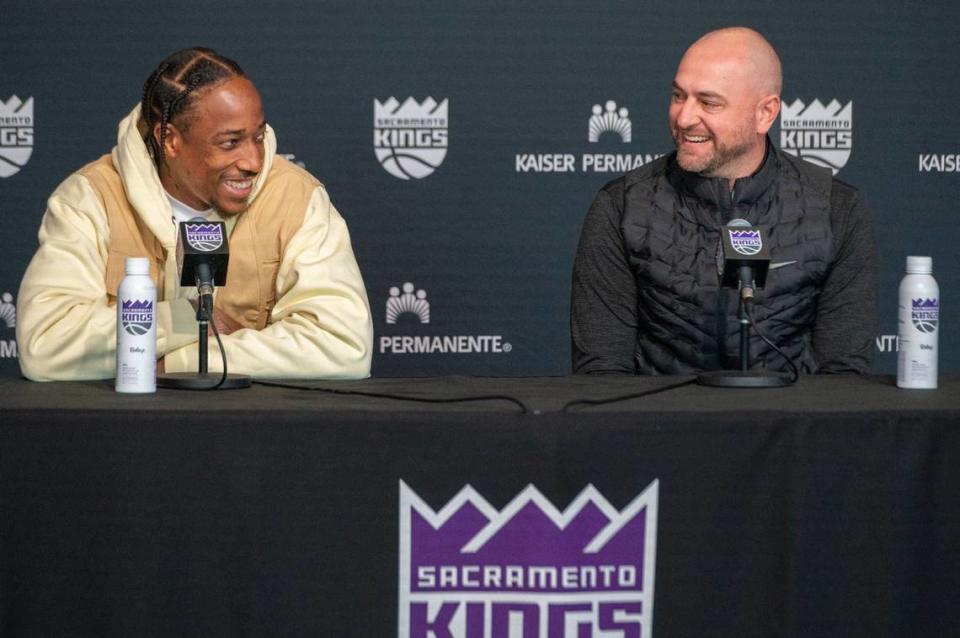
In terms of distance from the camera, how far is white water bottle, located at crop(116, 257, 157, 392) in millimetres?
1810

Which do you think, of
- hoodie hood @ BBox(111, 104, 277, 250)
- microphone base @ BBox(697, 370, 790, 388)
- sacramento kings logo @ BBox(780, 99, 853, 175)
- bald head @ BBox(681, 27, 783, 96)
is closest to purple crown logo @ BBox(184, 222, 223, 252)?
hoodie hood @ BBox(111, 104, 277, 250)

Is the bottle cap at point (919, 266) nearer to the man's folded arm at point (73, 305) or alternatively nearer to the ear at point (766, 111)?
the ear at point (766, 111)

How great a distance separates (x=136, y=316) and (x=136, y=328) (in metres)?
0.02

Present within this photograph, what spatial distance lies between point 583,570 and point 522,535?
0.09 metres

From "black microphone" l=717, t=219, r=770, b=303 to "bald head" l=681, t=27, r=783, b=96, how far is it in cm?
81

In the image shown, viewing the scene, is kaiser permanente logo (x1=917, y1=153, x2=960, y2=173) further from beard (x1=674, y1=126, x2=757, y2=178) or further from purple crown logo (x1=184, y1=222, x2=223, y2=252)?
purple crown logo (x1=184, y1=222, x2=223, y2=252)

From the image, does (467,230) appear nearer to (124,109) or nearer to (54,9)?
(124,109)

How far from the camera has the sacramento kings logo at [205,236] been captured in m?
1.88

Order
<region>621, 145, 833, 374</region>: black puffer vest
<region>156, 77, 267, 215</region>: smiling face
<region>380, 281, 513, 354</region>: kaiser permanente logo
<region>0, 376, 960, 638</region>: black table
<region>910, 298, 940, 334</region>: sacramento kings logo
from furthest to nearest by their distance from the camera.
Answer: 1. <region>380, 281, 513, 354</region>: kaiser permanente logo
2. <region>621, 145, 833, 374</region>: black puffer vest
3. <region>156, 77, 267, 215</region>: smiling face
4. <region>910, 298, 940, 334</region>: sacramento kings logo
5. <region>0, 376, 960, 638</region>: black table

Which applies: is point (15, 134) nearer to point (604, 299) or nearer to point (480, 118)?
point (480, 118)

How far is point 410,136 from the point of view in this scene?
11.1 feet

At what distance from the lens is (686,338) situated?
260 cm

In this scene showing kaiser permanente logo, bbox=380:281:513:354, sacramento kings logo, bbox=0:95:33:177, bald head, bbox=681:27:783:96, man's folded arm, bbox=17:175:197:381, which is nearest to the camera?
man's folded arm, bbox=17:175:197:381

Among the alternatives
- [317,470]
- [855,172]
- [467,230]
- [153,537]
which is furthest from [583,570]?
[855,172]
